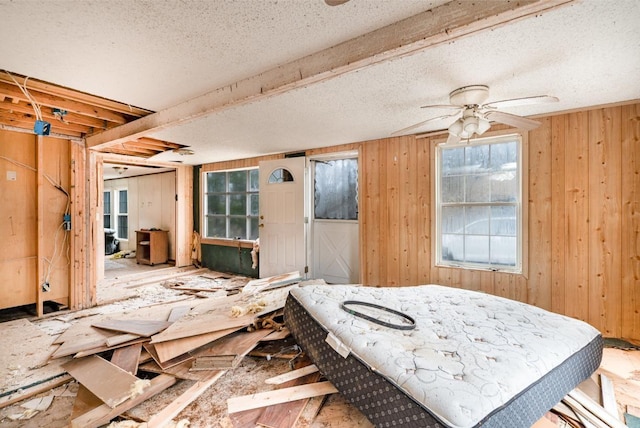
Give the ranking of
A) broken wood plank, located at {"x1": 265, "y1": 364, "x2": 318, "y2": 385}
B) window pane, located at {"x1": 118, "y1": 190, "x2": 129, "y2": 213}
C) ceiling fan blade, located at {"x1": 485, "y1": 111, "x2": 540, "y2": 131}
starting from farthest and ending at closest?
window pane, located at {"x1": 118, "y1": 190, "x2": 129, "y2": 213} → ceiling fan blade, located at {"x1": 485, "y1": 111, "x2": 540, "y2": 131} → broken wood plank, located at {"x1": 265, "y1": 364, "x2": 318, "y2": 385}

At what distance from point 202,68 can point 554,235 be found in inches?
146

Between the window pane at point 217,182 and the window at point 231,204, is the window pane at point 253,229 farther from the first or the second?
the window pane at point 217,182

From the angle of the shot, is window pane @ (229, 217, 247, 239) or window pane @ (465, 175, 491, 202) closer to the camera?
window pane @ (465, 175, 491, 202)

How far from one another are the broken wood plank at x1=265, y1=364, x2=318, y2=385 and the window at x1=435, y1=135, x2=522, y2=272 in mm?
2282

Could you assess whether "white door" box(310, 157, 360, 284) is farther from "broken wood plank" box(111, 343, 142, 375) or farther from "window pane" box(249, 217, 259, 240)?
"broken wood plank" box(111, 343, 142, 375)

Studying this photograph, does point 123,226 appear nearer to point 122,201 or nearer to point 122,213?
point 122,213

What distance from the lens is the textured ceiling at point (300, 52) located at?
1.54 meters

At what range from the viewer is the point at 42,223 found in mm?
3713

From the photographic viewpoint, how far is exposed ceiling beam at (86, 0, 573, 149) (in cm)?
135

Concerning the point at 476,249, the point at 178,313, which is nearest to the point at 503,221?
the point at 476,249

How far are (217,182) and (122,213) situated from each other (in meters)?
4.38

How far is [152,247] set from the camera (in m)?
6.78

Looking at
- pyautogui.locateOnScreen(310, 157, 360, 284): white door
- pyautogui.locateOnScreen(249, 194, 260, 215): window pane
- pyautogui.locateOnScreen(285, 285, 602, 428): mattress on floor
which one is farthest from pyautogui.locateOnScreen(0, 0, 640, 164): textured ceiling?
pyautogui.locateOnScreen(249, 194, 260, 215): window pane

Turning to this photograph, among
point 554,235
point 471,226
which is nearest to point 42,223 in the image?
point 471,226
